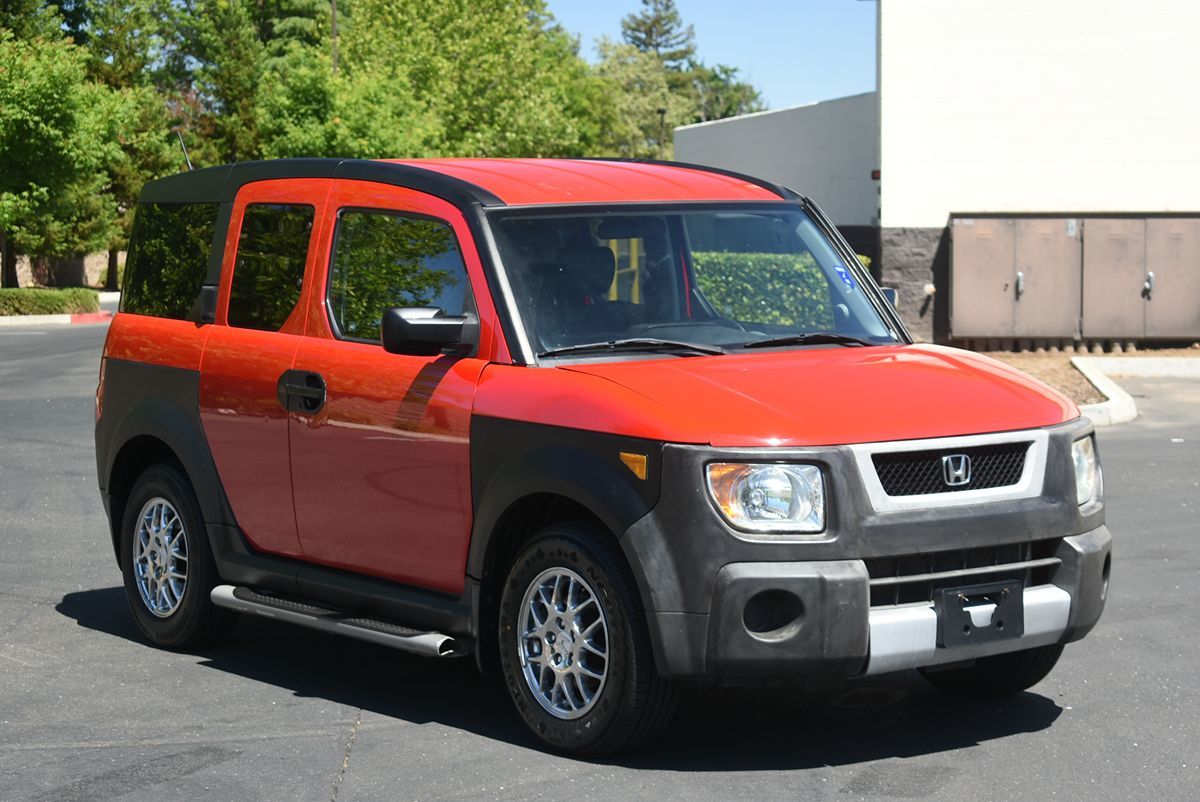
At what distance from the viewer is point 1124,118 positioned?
90.2ft

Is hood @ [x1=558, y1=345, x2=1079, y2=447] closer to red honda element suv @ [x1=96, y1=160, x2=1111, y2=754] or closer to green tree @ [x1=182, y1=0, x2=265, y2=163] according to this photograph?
red honda element suv @ [x1=96, y1=160, x2=1111, y2=754]

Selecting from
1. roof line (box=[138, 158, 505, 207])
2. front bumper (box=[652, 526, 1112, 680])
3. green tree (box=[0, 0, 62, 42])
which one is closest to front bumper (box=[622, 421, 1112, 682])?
front bumper (box=[652, 526, 1112, 680])

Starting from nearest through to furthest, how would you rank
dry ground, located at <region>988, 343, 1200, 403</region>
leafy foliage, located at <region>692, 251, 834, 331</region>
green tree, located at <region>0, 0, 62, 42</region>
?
1. leafy foliage, located at <region>692, 251, 834, 331</region>
2. dry ground, located at <region>988, 343, 1200, 403</region>
3. green tree, located at <region>0, 0, 62, 42</region>

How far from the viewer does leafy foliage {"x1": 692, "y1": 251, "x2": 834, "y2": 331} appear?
6.86 meters

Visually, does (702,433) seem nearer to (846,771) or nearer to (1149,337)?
(846,771)

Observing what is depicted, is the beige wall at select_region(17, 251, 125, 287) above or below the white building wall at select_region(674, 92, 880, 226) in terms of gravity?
below

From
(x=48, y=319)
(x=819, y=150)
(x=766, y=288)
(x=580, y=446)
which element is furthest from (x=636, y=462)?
(x=48, y=319)

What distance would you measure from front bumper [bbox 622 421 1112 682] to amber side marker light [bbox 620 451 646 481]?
0.09 metres

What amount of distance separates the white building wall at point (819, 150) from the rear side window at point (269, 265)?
2388 cm

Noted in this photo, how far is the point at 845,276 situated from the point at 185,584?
3.10 meters

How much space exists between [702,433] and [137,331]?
11.6 feet

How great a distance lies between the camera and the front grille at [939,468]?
561 cm

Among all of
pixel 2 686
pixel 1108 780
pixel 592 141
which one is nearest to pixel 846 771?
pixel 1108 780

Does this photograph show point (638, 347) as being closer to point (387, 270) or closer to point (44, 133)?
point (387, 270)
